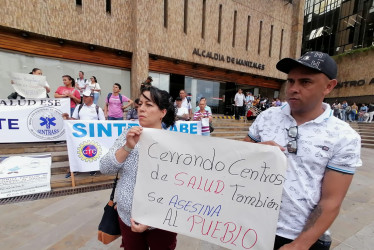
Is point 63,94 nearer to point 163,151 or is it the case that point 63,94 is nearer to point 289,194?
point 163,151

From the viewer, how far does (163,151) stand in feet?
4.12

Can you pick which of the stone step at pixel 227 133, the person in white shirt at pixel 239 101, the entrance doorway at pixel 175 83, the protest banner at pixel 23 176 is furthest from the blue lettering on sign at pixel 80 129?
the person in white shirt at pixel 239 101

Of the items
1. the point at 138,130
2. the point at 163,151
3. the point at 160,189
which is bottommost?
the point at 160,189

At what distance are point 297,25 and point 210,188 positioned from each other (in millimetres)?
19422

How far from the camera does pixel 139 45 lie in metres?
9.53

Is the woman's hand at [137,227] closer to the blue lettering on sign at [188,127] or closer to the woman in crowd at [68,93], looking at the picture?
the blue lettering on sign at [188,127]

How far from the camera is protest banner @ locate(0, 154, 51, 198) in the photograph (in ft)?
10.6

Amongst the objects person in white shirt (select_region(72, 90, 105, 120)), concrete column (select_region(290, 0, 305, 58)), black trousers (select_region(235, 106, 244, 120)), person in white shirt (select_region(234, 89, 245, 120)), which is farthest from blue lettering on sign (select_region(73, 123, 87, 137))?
concrete column (select_region(290, 0, 305, 58))

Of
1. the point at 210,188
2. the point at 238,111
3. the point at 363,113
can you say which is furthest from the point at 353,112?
the point at 210,188

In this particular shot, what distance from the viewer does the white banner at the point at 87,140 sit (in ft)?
12.5

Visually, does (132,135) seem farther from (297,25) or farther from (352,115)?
(352,115)

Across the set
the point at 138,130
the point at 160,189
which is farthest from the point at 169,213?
the point at 138,130

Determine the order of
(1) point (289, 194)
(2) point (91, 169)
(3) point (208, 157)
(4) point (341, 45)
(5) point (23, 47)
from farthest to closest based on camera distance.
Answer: (4) point (341, 45) → (5) point (23, 47) → (2) point (91, 169) → (3) point (208, 157) → (1) point (289, 194)

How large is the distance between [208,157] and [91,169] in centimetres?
350
